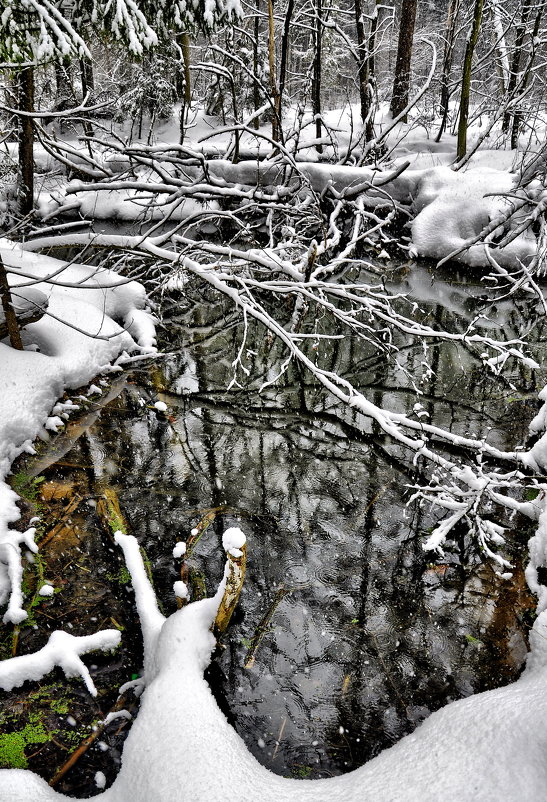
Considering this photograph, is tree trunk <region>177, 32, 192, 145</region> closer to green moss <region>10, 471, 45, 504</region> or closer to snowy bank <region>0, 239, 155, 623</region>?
snowy bank <region>0, 239, 155, 623</region>

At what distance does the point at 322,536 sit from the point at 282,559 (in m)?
0.38

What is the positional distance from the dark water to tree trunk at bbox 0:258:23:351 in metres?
1.16

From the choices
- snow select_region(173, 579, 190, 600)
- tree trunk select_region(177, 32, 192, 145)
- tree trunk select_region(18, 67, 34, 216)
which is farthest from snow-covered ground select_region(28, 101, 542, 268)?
snow select_region(173, 579, 190, 600)

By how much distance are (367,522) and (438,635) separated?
3.48ft

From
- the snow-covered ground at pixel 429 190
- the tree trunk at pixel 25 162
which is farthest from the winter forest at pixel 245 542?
the snow-covered ground at pixel 429 190

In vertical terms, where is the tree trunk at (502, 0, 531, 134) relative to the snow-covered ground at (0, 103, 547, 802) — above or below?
above

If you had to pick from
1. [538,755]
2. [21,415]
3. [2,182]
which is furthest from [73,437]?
[2,182]

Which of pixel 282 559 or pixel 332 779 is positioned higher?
pixel 332 779

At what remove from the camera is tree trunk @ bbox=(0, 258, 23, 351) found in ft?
15.5

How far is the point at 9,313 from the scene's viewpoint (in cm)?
501

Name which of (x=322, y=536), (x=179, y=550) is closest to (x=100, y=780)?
(x=179, y=550)

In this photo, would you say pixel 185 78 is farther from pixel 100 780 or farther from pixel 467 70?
pixel 100 780

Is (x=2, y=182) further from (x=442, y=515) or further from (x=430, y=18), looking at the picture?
(x=430, y=18)

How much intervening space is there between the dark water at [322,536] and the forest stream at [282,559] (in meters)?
0.01
